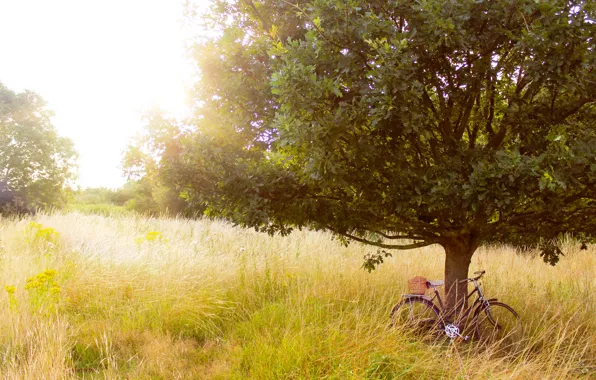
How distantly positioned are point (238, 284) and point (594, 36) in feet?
16.1

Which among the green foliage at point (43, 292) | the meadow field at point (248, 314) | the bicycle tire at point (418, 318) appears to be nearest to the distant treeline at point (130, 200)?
the meadow field at point (248, 314)

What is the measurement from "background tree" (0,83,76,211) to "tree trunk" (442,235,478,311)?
16443 millimetres

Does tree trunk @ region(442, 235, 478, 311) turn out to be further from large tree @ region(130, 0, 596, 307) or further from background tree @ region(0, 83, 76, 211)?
background tree @ region(0, 83, 76, 211)

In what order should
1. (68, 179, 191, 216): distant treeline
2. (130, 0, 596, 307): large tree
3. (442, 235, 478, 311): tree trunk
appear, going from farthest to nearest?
(68, 179, 191, 216): distant treeline → (442, 235, 478, 311): tree trunk → (130, 0, 596, 307): large tree

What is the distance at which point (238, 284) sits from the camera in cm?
591

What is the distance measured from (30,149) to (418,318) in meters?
17.3

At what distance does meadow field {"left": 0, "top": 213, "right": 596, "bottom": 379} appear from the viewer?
134 inches

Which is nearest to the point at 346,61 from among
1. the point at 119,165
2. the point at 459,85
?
the point at 459,85

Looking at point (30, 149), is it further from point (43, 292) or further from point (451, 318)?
point (451, 318)

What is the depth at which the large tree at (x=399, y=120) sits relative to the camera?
2.98m

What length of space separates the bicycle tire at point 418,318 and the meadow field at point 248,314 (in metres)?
0.15

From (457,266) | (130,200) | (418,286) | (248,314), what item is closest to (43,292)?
(248,314)

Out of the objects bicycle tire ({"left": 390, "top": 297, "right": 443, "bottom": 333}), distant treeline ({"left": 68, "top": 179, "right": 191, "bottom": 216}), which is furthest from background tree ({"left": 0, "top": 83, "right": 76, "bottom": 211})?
bicycle tire ({"left": 390, "top": 297, "right": 443, "bottom": 333})

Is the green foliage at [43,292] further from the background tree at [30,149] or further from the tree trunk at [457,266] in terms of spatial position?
the background tree at [30,149]
